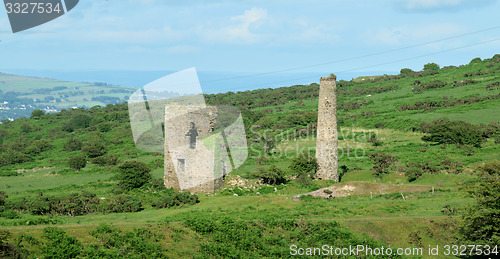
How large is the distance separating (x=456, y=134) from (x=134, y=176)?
29.5 metres

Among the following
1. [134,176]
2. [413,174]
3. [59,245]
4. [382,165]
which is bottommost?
[413,174]

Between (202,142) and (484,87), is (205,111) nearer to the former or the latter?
(202,142)

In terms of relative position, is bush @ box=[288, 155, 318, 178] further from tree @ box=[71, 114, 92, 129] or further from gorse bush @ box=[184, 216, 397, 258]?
tree @ box=[71, 114, 92, 129]

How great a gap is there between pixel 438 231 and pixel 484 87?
57.1m

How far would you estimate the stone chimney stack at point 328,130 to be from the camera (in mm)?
28766

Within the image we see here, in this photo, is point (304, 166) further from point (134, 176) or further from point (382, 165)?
point (134, 176)

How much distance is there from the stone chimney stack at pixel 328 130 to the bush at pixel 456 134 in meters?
17.3

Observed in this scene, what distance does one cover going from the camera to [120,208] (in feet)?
73.0

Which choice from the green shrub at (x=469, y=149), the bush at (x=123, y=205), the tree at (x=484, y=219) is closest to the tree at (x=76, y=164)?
the bush at (x=123, y=205)

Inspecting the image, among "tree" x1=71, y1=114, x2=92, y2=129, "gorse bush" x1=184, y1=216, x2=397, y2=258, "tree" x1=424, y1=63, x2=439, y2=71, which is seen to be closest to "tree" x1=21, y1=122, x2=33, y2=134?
"tree" x1=71, y1=114, x2=92, y2=129

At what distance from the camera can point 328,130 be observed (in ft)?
94.6

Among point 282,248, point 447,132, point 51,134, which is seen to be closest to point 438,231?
point 282,248

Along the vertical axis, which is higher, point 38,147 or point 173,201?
point 38,147

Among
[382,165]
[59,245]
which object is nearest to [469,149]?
[382,165]
